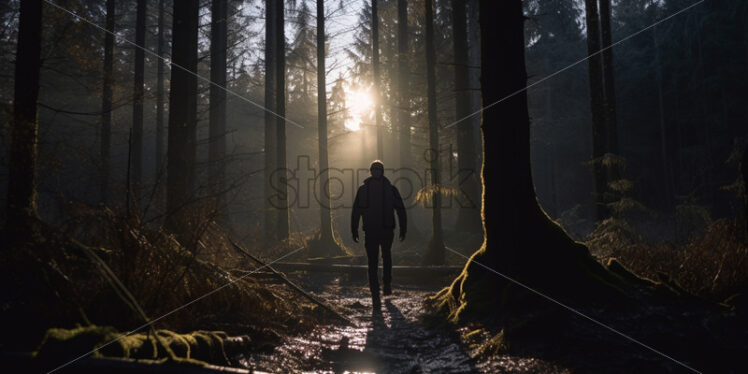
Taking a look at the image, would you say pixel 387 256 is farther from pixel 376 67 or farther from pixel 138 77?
pixel 376 67

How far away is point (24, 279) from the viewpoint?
4.04 m

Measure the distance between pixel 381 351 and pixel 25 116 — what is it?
658 cm

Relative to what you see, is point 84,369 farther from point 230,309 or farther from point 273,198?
point 273,198

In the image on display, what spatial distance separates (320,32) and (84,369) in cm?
1694

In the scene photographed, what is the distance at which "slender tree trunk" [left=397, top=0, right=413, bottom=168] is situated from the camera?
22.1 m

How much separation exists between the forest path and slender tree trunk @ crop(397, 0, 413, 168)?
50.9 feet

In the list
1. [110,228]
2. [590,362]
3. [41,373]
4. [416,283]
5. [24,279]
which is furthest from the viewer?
[416,283]

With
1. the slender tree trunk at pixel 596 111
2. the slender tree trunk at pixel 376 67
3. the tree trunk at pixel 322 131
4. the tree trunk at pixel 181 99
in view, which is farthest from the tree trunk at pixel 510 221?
the slender tree trunk at pixel 376 67

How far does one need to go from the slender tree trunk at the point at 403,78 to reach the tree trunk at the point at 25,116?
15.2 meters

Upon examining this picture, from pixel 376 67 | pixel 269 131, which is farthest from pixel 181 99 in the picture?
pixel 376 67

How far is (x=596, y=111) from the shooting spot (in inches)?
531

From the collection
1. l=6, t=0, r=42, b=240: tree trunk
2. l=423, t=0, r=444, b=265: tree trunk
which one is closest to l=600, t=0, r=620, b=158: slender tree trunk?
l=423, t=0, r=444, b=265: tree trunk

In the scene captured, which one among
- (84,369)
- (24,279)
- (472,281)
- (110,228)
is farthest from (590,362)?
(24,279)

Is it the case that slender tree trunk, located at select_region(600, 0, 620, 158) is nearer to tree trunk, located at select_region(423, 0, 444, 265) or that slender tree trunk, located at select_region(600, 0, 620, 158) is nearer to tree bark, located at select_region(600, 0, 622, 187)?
tree bark, located at select_region(600, 0, 622, 187)
